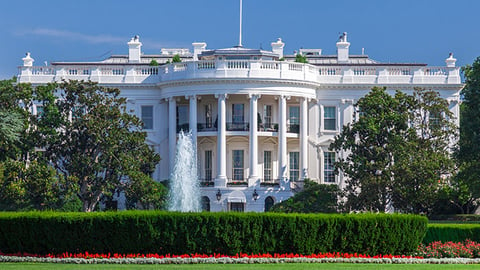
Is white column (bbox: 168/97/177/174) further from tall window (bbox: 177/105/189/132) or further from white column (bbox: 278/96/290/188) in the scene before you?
white column (bbox: 278/96/290/188)

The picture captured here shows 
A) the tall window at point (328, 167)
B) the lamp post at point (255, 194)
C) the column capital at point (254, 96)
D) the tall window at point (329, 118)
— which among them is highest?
the column capital at point (254, 96)

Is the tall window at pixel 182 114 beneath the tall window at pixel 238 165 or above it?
above

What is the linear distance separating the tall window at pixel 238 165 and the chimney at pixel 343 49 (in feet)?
41.0

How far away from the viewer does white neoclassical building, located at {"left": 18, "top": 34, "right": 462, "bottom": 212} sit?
6881 centimetres

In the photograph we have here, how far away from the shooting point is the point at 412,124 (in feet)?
202

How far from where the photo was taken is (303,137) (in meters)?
70.6

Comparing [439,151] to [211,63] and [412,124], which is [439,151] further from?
[211,63]

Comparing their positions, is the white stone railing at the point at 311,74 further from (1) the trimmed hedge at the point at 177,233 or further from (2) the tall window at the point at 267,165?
(1) the trimmed hedge at the point at 177,233

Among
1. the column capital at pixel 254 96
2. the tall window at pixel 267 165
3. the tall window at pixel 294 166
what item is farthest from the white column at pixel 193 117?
the tall window at pixel 294 166

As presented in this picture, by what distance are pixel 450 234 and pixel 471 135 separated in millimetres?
14295

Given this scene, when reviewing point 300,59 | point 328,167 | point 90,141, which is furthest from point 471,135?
point 300,59

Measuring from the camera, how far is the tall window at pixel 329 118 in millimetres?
72625

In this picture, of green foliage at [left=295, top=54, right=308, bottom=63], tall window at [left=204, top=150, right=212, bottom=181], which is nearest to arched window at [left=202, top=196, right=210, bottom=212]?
tall window at [left=204, top=150, right=212, bottom=181]

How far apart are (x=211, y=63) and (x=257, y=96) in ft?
11.5
